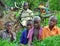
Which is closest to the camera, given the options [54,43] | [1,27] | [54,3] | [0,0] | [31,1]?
[54,43]

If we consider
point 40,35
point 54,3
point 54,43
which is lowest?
point 54,3

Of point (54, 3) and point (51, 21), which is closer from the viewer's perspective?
point (51, 21)

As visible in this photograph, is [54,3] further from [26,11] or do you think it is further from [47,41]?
[47,41]

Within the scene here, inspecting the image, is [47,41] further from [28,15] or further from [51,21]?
[28,15]

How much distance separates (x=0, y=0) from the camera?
12.7 metres

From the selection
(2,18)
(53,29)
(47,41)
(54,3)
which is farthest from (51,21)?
(54,3)

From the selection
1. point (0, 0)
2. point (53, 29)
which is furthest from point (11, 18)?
point (53, 29)

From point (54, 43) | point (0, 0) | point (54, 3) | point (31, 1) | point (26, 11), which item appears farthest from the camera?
point (54, 3)

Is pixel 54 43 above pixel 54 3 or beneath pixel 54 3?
above

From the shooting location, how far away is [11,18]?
12.0 meters

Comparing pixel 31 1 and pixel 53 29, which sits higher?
pixel 53 29

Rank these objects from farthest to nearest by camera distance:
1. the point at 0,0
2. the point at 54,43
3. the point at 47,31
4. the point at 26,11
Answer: the point at 0,0
the point at 26,11
the point at 47,31
the point at 54,43

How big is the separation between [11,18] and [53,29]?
18.0 feet

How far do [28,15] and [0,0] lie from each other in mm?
1411
